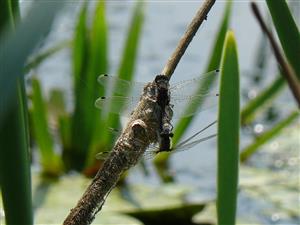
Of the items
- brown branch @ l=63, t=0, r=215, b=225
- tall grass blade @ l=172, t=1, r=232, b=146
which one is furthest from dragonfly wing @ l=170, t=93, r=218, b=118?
tall grass blade @ l=172, t=1, r=232, b=146

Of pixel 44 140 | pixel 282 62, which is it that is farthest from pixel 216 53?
pixel 282 62

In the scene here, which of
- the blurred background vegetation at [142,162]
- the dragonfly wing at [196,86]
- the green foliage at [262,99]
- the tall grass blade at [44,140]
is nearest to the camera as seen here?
the dragonfly wing at [196,86]

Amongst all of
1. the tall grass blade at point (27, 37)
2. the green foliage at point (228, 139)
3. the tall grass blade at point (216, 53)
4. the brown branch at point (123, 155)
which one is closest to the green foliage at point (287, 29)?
the green foliage at point (228, 139)

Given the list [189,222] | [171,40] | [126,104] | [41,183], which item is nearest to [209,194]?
[189,222]

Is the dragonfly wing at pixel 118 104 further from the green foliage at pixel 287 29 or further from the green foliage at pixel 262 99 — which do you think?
the green foliage at pixel 262 99

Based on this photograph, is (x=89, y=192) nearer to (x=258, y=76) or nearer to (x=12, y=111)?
(x=12, y=111)

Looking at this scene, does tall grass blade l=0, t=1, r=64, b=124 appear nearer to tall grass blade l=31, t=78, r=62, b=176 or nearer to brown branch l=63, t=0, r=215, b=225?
brown branch l=63, t=0, r=215, b=225

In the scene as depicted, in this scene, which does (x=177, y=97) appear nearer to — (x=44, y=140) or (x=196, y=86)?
(x=196, y=86)
